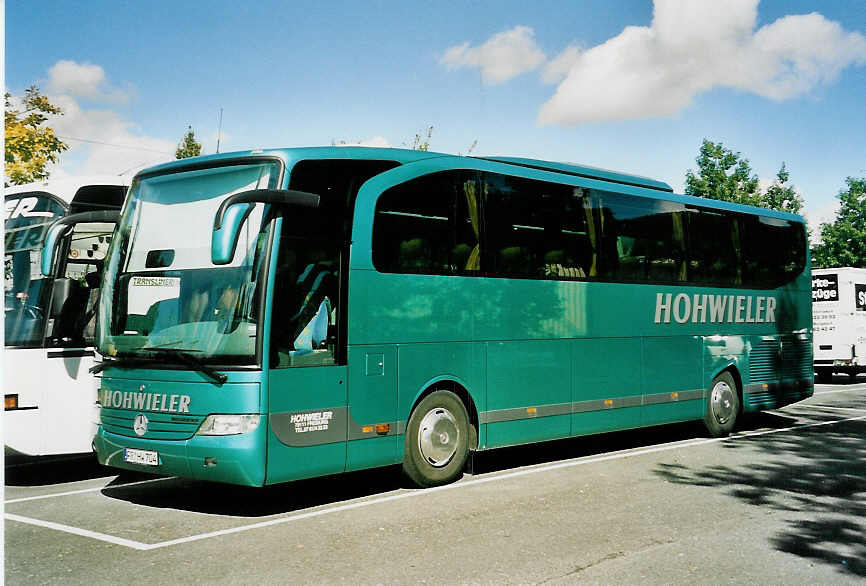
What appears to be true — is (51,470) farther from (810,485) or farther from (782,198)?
(782,198)

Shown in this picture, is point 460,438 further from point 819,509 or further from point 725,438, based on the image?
point 725,438

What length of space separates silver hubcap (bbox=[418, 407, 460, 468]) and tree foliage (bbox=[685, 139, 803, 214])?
54.4m

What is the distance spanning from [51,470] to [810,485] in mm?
8912

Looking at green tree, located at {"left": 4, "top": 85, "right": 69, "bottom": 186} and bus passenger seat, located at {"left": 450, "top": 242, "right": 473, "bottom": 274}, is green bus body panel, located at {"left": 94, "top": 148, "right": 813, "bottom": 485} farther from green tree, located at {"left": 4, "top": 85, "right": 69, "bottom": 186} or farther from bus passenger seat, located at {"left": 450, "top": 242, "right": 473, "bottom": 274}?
green tree, located at {"left": 4, "top": 85, "right": 69, "bottom": 186}

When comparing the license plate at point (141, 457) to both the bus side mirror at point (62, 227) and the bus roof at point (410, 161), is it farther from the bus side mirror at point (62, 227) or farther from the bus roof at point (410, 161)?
the bus roof at point (410, 161)

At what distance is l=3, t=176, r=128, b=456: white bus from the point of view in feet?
31.4

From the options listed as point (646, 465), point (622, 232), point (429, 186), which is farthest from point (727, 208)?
point (429, 186)

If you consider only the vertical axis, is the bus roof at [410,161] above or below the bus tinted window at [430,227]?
above

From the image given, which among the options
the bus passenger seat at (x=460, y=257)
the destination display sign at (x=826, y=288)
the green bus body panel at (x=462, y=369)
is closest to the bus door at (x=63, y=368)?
the green bus body panel at (x=462, y=369)

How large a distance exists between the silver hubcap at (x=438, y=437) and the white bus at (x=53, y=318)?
11.3ft

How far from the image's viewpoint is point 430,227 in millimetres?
9484

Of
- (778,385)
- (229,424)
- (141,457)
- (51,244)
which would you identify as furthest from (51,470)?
(778,385)

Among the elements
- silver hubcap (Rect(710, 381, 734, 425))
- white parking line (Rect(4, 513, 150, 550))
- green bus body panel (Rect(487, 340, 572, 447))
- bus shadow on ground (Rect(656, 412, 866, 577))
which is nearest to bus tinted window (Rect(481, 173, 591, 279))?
green bus body panel (Rect(487, 340, 572, 447))

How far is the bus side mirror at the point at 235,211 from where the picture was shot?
7.23 metres
